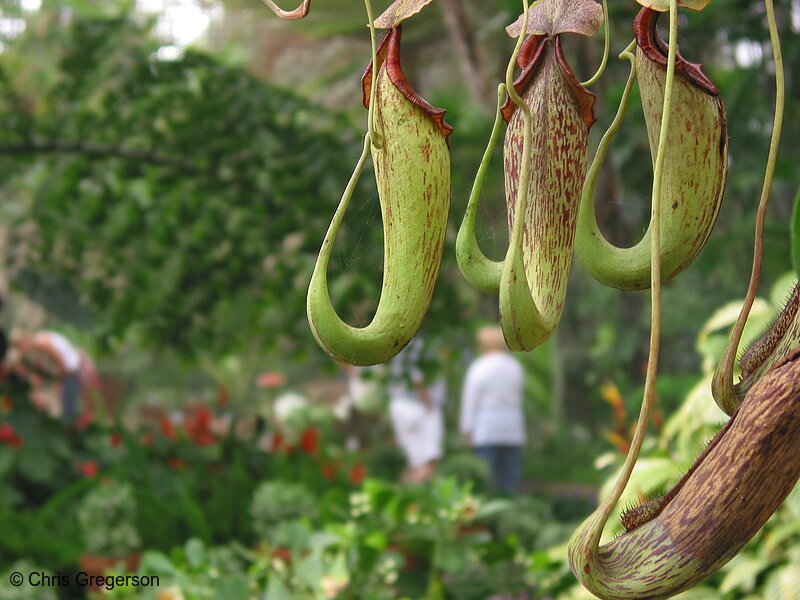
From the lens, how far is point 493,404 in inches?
171

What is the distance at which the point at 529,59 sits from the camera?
0.60 metres

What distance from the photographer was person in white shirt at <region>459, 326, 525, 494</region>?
4.31 m

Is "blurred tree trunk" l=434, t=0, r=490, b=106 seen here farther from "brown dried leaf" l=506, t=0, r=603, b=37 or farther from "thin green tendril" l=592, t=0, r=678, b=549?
"thin green tendril" l=592, t=0, r=678, b=549

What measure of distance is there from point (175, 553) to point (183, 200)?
1239mm

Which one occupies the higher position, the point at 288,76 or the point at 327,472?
the point at 288,76

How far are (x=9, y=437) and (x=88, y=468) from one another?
0.88 feet

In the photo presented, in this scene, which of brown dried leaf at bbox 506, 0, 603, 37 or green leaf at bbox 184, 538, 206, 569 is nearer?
brown dried leaf at bbox 506, 0, 603, 37

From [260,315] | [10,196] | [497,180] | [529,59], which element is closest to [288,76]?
[497,180]

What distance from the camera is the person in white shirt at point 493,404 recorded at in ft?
14.1

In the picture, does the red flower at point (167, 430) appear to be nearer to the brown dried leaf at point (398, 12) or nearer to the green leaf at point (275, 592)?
the green leaf at point (275, 592)

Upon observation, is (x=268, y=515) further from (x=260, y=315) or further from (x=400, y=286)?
(x=400, y=286)

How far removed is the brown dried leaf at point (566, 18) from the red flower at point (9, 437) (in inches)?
101

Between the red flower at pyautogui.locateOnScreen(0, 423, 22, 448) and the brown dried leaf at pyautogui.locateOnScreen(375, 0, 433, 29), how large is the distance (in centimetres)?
255

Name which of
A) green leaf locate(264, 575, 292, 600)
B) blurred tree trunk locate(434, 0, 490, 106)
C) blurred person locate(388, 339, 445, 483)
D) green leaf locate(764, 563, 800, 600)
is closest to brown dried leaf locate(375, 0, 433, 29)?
green leaf locate(264, 575, 292, 600)
